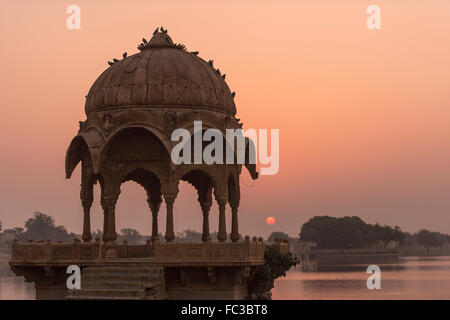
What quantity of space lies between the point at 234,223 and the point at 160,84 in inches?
239

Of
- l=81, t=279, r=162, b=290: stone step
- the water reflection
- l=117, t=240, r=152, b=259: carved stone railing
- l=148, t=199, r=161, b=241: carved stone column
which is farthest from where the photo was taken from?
the water reflection

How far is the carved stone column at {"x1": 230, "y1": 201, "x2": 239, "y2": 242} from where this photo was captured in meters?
29.4

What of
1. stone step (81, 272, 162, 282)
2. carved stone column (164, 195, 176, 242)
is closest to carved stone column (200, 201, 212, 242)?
carved stone column (164, 195, 176, 242)

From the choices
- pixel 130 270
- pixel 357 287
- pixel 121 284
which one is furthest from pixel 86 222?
pixel 357 287

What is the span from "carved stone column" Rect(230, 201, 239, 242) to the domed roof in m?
3.44

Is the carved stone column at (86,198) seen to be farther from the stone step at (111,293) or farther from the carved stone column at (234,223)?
the carved stone column at (234,223)

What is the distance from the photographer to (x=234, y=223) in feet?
97.3

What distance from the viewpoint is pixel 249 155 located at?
95.3ft

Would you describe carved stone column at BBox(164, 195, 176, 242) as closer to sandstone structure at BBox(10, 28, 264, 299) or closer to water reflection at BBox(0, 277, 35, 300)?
sandstone structure at BBox(10, 28, 264, 299)

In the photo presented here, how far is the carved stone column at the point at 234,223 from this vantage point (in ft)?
96.4

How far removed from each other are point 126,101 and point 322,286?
69224mm

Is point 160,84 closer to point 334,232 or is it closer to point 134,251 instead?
point 134,251
